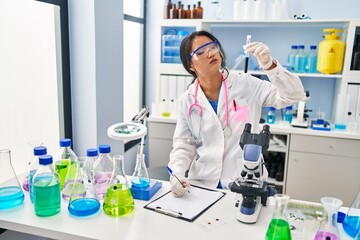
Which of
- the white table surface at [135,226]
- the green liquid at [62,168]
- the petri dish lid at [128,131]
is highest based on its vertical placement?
the petri dish lid at [128,131]

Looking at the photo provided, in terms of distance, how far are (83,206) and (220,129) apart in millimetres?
805

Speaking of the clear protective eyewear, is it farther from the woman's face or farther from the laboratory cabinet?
the laboratory cabinet

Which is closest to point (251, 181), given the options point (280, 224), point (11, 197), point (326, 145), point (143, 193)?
point (280, 224)

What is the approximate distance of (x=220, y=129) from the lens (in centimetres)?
171

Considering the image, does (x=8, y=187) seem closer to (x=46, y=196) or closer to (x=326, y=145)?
(x=46, y=196)

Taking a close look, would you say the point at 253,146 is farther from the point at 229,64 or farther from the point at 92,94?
the point at 229,64

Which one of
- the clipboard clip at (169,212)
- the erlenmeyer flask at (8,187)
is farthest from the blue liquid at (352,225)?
the erlenmeyer flask at (8,187)

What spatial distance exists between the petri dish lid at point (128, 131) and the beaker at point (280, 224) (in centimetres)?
59

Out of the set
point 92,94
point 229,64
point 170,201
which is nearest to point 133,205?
point 170,201

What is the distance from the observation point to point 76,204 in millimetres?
1234

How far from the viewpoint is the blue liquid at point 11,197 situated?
126cm

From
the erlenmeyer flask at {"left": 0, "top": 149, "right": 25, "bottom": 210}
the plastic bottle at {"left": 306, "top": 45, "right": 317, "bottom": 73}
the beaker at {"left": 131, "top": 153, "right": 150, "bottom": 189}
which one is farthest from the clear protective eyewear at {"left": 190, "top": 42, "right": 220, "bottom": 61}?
the plastic bottle at {"left": 306, "top": 45, "right": 317, "bottom": 73}

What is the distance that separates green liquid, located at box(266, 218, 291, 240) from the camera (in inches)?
40.3

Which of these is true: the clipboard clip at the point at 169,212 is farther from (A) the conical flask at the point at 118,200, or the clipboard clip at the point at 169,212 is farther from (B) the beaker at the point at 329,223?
(B) the beaker at the point at 329,223
